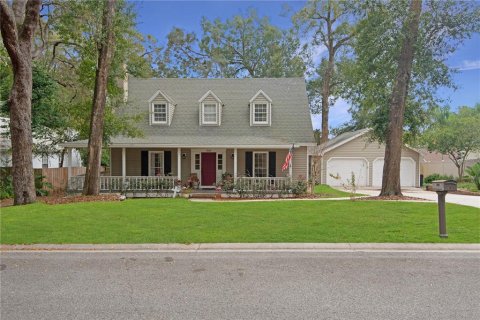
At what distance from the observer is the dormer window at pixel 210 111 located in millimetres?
21688

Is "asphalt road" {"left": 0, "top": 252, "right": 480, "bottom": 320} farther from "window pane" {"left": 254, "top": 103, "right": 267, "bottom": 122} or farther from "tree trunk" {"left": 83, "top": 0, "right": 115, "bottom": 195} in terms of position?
"window pane" {"left": 254, "top": 103, "right": 267, "bottom": 122}

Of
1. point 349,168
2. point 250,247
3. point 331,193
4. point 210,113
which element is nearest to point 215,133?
point 210,113

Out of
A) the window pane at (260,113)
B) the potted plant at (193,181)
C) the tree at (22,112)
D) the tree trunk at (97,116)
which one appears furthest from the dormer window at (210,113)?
the tree at (22,112)

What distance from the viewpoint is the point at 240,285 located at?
16.9ft

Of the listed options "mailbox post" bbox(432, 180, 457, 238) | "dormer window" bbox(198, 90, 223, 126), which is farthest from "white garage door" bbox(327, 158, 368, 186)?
"mailbox post" bbox(432, 180, 457, 238)

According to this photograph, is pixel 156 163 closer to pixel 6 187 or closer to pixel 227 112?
pixel 227 112

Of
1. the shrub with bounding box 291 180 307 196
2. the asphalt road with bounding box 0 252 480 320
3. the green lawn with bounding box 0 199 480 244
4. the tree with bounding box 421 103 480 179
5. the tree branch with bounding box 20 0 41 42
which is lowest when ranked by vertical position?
the asphalt road with bounding box 0 252 480 320

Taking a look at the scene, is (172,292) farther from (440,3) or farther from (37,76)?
(37,76)

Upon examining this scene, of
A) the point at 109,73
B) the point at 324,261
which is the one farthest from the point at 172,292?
the point at 109,73

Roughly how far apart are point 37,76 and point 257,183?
12910mm

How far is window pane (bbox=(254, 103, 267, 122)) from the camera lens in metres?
21.8

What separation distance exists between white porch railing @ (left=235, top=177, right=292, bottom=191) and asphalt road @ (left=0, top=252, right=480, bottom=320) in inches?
442

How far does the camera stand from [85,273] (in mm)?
5676

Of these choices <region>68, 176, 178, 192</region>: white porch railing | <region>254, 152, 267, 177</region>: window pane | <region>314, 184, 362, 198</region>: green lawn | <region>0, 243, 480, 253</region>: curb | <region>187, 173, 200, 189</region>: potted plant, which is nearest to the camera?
<region>0, 243, 480, 253</region>: curb
